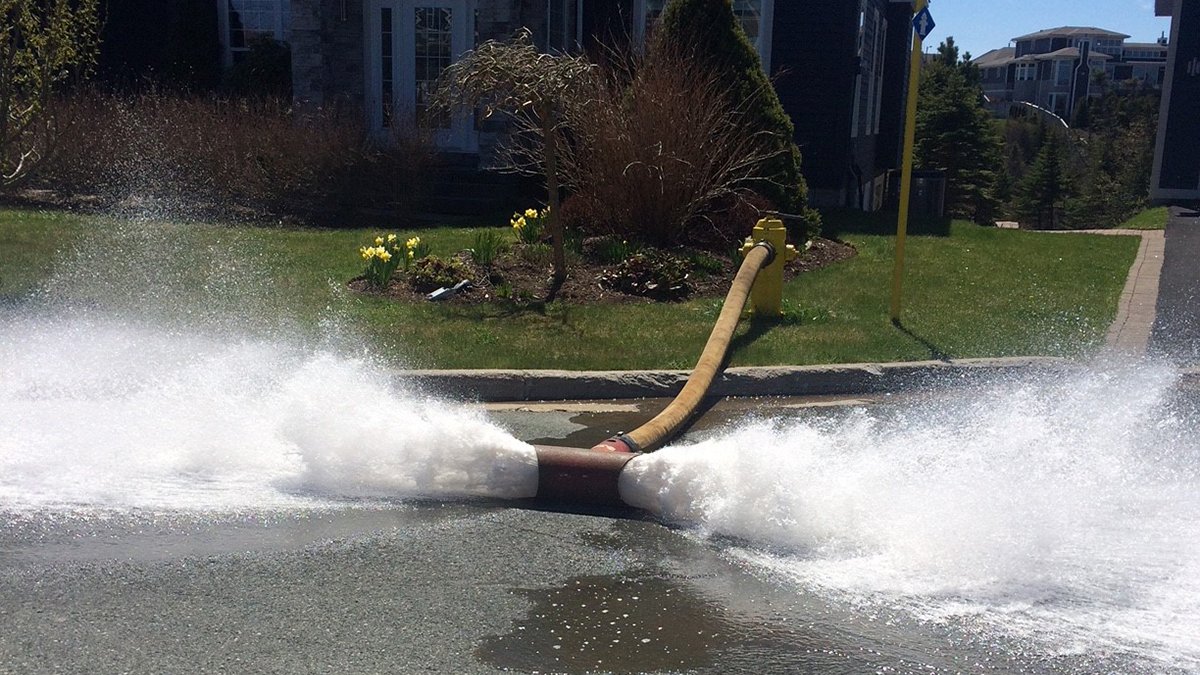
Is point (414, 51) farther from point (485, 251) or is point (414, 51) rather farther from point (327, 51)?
point (485, 251)

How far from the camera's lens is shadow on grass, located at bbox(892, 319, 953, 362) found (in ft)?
26.8

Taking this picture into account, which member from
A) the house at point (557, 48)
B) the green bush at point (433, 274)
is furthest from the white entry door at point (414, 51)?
the green bush at point (433, 274)

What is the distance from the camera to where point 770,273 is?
30.1 ft

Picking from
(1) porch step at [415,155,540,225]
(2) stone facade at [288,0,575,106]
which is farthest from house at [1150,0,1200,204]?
(1) porch step at [415,155,540,225]

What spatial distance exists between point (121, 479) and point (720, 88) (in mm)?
8922

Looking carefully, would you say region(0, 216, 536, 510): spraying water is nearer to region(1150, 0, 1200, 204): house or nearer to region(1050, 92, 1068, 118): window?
region(1150, 0, 1200, 204): house

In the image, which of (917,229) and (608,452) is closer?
(608,452)

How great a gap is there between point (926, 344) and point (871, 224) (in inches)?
277

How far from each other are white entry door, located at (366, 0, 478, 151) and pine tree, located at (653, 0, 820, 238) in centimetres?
506

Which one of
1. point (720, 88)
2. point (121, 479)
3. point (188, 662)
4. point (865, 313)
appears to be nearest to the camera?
point (188, 662)

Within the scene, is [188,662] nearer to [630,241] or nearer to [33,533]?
[33,533]

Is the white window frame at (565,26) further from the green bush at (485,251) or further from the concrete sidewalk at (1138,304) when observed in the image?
the concrete sidewalk at (1138,304)

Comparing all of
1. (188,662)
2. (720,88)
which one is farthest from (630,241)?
(188,662)

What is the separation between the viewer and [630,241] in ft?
38.5
